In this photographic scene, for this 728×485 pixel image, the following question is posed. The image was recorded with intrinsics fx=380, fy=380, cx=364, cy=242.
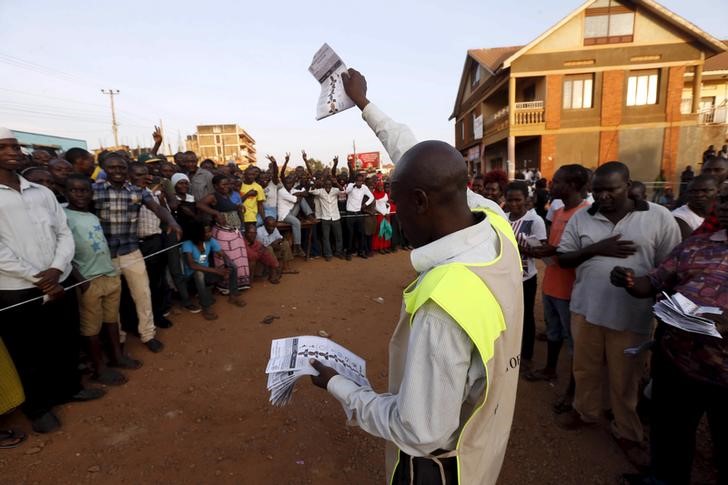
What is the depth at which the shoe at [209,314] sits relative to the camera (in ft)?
17.4

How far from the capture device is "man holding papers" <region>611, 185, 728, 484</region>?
5.92 ft

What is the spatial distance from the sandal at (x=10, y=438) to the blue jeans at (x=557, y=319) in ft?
14.5

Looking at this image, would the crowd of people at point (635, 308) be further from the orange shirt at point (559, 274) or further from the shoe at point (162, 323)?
the shoe at point (162, 323)

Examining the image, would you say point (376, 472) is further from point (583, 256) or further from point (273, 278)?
point (273, 278)

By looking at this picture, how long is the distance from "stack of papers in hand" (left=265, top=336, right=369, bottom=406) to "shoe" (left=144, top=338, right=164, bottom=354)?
3.51m

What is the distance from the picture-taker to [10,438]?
2887 mm

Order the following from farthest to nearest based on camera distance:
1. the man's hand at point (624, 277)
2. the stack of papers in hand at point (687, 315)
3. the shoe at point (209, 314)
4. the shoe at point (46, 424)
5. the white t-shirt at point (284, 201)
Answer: the white t-shirt at point (284, 201)
the shoe at point (209, 314)
the shoe at point (46, 424)
the man's hand at point (624, 277)
the stack of papers in hand at point (687, 315)

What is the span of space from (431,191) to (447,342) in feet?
1.43

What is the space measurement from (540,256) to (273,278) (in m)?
5.08

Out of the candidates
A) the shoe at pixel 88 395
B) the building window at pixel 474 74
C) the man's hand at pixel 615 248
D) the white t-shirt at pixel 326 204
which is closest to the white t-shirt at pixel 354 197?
the white t-shirt at pixel 326 204

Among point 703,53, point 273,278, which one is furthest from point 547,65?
point 273,278

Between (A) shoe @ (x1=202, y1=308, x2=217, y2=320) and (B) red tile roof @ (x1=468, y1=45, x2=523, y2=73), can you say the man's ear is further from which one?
(B) red tile roof @ (x1=468, y1=45, x2=523, y2=73)

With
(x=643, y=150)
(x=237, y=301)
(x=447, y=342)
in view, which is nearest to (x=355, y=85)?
(x=447, y=342)

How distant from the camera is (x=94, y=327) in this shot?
3.66 metres
